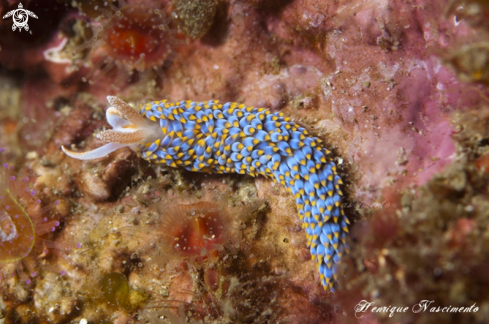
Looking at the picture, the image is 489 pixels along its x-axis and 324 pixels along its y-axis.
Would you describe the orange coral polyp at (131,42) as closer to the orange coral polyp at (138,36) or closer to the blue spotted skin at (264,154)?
the orange coral polyp at (138,36)

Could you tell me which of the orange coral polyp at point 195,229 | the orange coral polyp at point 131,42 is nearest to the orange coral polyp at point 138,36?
the orange coral polyp at point 131,42

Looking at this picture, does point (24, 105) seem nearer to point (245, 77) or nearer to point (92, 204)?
point (92, 204)

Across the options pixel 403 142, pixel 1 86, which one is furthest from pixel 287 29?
pixel 1 86

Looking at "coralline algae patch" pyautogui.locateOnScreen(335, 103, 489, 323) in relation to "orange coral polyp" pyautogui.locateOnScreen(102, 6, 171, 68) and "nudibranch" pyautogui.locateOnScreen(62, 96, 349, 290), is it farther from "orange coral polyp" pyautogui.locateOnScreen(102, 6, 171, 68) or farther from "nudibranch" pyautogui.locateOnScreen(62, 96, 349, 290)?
"orange coral polyp" pyautogui.locateOnScreen(102, 6, 171, 68)

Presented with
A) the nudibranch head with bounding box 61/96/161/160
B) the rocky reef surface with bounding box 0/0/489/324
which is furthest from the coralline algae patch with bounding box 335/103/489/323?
the nudibranch head with bounding box 61/96/161/160

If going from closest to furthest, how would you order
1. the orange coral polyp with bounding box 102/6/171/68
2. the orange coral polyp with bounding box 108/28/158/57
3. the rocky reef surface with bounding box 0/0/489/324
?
the rocky reef surface with bounding box 0/0/489/324
the orange coral polyp with bounding box 102/6/171/68
the orange coral polyp with bounding box 108/28/158/57

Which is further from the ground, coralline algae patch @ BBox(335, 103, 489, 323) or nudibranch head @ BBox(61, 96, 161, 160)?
coralline algae patch @ BBox(335, 103, 489, 323)
